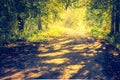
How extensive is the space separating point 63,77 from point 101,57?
19.6ft

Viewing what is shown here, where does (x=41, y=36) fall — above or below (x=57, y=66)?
below

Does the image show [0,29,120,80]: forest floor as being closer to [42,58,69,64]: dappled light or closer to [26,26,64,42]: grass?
[42,58,69,64]: dappled light

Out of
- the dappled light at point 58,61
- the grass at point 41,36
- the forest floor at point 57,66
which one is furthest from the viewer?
the grass at point 41,36

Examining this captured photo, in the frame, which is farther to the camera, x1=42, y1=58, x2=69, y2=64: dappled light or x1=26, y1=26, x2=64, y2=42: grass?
x1=26, y1=26, x2=64, y2=42: grass

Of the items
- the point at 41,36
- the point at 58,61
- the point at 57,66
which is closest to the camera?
the point at 57,66

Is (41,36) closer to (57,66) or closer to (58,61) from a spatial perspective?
(58,61)

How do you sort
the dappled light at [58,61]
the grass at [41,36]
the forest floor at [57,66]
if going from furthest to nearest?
the grass at [41,36] → the dappled light at [58,61] → the forest floor at [57,66]

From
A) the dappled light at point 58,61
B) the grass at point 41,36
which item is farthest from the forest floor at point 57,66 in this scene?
the grass at point 41,36

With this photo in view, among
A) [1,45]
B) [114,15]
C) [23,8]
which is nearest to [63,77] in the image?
[1,45]

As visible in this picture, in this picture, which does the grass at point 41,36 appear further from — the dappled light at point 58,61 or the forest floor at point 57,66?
the dappled light at point 58,61

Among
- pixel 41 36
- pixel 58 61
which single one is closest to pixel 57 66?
pixel 58 61

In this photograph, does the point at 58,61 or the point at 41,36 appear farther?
the point at 41,36

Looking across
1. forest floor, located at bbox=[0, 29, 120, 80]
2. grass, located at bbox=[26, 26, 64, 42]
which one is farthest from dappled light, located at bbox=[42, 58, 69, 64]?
grass, located at bbox=[26, 26, 64, 42]

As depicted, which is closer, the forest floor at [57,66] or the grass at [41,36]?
the forest floor at [57,66]
